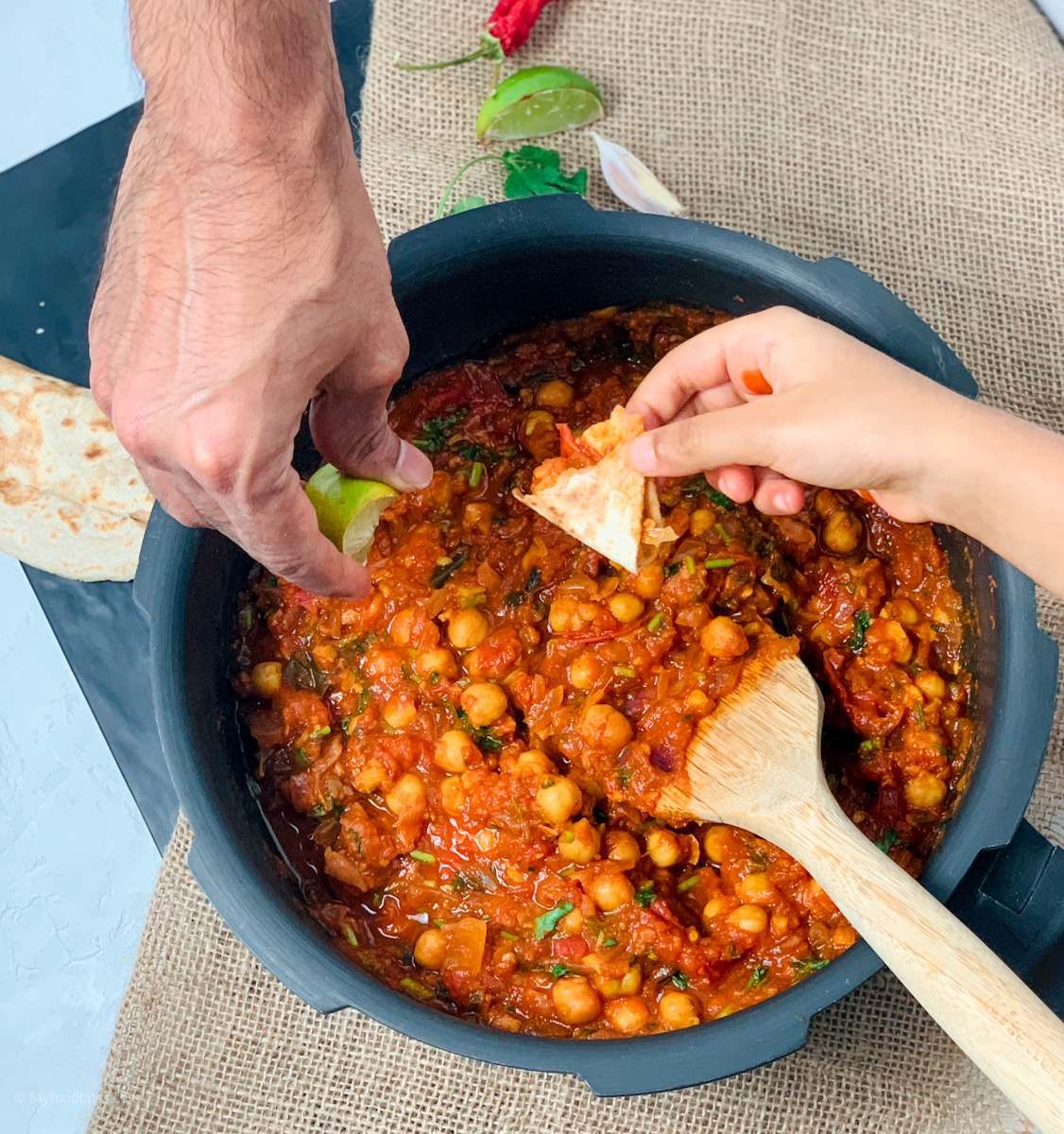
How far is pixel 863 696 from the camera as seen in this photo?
2.42m

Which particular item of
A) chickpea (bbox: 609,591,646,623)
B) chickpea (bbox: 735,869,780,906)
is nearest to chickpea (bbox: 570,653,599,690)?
chickpea (bbox: 609,591,646,623)

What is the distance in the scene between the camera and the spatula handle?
175cm

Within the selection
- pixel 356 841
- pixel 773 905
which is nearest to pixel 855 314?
pixel 773 905

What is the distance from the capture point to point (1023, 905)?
221cm

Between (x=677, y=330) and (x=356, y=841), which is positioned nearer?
(x=356, y=841)

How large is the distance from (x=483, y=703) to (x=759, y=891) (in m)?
0.77

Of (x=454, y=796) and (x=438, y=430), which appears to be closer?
(x=454, y=796)

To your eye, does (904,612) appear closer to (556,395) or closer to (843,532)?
(843,532)

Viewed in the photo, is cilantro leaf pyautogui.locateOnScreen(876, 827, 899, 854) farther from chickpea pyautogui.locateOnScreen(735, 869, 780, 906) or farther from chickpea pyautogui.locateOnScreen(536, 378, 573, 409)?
chickpea pyautogui.locateOnScreen(536, 378, 573, 409)

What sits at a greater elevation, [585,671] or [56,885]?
[585,671]

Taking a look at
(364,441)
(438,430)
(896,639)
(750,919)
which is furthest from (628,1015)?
(438,430)

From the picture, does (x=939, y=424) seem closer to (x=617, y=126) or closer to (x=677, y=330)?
(x=677, y=330)

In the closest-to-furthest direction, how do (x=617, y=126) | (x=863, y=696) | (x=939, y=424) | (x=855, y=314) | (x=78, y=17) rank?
(x=939, y=424) < (x=855, y=314) < (x=863, y=696) < (x=617, y=126) < (x=78, y=17)

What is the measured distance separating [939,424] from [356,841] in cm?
161
